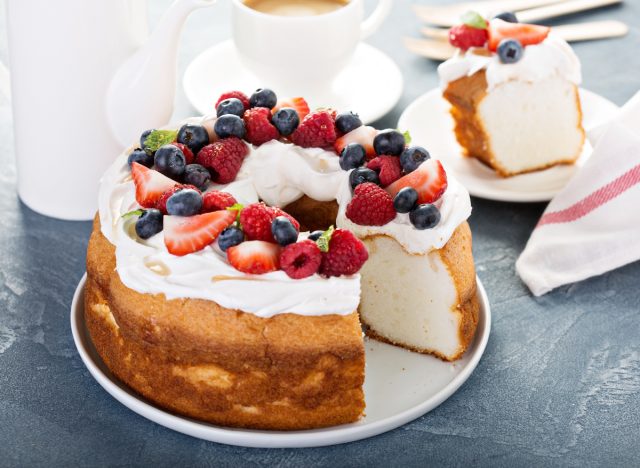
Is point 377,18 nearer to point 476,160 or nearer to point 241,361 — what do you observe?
point 476,160

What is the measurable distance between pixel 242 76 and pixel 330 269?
1.89 m

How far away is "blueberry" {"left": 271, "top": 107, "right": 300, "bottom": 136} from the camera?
8.89 ft

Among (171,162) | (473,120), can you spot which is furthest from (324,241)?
(473,120)

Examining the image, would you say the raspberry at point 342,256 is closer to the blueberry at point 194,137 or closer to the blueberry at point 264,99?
the blueberry at point 194,137

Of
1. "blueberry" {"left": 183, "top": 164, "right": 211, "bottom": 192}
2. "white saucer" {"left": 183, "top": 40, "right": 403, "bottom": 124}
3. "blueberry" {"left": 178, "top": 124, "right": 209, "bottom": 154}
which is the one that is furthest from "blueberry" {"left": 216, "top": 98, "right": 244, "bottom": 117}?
"white saucer" {"left": 183, "top": 40, "right": 403, "bottom": 124}

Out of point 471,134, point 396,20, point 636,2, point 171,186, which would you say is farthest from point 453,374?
point 636,2

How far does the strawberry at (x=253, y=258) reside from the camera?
7.14ft

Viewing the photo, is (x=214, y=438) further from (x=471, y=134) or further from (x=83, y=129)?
(x=471, y=134)

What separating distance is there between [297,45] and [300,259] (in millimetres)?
1491

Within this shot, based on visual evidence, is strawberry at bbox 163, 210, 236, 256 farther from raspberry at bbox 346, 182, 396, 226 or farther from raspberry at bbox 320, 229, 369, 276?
raspberry at bbox 346, 182, 396, 226

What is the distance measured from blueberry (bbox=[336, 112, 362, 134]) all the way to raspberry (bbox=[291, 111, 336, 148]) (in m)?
0.03

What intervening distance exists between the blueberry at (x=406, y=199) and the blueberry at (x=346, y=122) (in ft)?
1.12

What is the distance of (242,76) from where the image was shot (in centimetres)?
392

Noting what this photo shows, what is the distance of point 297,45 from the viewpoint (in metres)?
3.48
